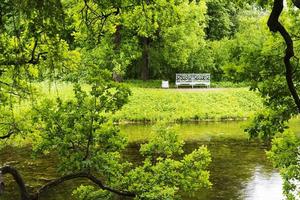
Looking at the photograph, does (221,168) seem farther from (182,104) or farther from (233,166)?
(182,104)

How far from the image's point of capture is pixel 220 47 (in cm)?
4603

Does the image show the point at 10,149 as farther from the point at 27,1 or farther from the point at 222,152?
the point at 27,1

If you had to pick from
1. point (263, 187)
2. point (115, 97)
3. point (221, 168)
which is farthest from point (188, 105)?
point (115, 97)

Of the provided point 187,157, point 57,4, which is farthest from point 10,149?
point 57,4

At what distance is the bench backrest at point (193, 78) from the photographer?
137 feet

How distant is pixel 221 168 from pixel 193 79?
22.1 meters

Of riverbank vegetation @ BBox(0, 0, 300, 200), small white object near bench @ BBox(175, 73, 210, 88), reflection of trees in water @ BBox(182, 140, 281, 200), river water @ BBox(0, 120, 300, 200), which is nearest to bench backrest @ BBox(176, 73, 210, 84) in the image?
small white object near bench @ BBox(175, 73, 210, 88)

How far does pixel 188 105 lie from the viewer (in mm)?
34438


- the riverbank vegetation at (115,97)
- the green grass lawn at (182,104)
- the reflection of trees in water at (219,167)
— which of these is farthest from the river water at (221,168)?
the green grass lawn at (182,104)

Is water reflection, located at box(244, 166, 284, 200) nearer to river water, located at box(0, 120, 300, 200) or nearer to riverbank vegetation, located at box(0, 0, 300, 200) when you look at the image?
river water, located at box(0, 120, 300, 200)

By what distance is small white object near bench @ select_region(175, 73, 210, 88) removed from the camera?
4172 centimetres

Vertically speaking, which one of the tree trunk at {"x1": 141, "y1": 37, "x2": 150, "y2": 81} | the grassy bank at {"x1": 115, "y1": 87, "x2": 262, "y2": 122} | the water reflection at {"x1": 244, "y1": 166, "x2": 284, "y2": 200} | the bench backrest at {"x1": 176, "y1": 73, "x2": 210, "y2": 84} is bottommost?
the water reflection at {"x1": 244, "y1": 166, "x2": 284, "y2": 200}

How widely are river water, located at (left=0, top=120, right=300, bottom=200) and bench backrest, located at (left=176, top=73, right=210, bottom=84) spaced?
13.0 metres

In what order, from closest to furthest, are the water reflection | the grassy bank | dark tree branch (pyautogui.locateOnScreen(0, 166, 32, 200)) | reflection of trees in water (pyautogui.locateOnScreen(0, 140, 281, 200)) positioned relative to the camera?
dark tree branch (pyautogui.locateOnScreen(0, 166, 32, 200)), the water reflection, reflection of trees in water (pyautogui.locateOnScreen(0, 140, 281, 200)), the grassy bank
